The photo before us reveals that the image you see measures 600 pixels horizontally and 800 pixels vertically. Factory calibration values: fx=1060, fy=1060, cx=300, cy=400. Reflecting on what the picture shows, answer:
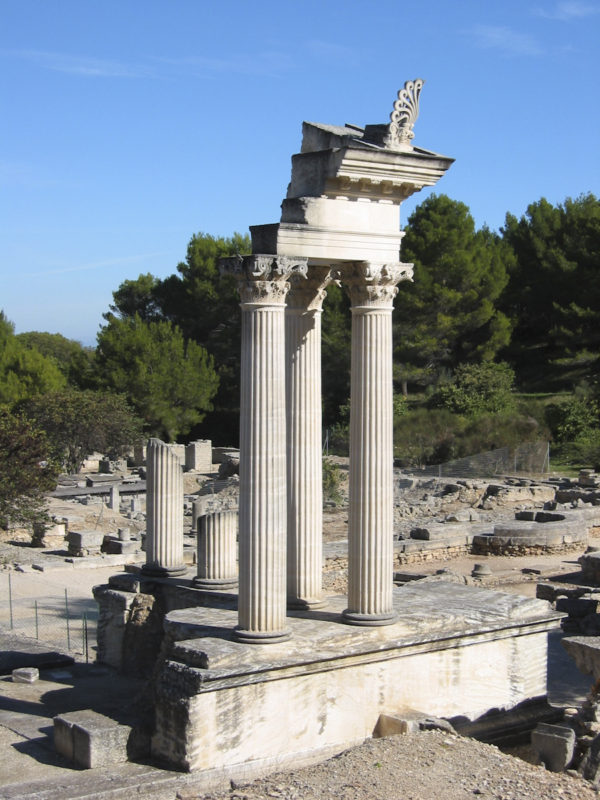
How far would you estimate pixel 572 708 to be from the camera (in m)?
12.6

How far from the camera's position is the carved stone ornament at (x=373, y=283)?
11062 millimetres

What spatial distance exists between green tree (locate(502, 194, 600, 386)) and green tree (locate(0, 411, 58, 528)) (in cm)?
2780

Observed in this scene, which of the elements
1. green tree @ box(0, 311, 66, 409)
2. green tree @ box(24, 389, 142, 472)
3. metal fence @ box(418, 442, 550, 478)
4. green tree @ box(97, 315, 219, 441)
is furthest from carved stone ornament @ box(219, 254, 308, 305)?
green tree @ box(0, 311, 66, 409)

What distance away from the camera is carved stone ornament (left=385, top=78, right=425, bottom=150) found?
36.2ft

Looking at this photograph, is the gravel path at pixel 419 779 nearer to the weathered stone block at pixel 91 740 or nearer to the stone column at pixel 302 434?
the weathered stone block at pixel 91 740

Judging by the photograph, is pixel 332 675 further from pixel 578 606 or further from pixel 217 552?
pixel 578 606

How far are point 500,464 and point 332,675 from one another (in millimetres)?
28927

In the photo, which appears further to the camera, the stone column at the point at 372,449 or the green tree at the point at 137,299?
the green tree at the point at 137,299

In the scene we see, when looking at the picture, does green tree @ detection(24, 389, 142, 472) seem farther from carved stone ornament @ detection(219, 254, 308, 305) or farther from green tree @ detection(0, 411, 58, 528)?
carved stone ornament @ detection(219, 254, 308, 305)

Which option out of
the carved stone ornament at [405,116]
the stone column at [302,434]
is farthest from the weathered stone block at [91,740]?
the carved stone ornament at [405,116]

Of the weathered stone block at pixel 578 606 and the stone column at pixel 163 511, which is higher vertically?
the stone column at pixel 163 511

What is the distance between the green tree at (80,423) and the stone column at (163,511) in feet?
103

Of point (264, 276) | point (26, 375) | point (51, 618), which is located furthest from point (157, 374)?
point (264, 276)

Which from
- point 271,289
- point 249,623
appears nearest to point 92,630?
point 249,623
